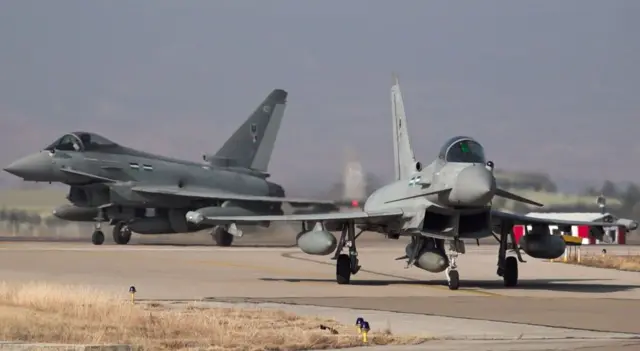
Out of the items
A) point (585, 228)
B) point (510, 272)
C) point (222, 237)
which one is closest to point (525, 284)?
point (510, 272)

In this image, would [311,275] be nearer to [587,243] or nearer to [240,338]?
[240,338]

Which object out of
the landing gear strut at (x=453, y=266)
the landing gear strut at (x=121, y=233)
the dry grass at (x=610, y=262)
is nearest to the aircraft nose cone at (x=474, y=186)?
the landing gear strut at (x=453, y=266)

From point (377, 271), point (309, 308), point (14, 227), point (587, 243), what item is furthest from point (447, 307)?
point (587, 243)

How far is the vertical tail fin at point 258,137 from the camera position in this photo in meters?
46.6

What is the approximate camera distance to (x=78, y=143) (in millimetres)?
40625

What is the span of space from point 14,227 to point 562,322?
4011 centimetres

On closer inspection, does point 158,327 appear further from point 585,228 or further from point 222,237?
point 585,228

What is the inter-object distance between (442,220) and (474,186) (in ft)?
5.59

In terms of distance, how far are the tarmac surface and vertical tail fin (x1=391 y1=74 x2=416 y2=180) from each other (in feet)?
7.97

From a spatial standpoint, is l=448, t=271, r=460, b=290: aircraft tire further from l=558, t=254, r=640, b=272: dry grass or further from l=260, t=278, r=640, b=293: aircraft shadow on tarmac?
l=558, t=254, r=640, b=272: dry grass

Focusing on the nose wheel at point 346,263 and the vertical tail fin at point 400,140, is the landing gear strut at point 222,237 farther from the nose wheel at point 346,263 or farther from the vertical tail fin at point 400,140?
the nose wheel at point 346,263

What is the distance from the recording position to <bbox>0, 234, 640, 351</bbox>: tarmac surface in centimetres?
1288

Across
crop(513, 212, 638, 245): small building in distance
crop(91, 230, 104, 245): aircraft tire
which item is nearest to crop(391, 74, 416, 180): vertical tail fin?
crop(513, 212, 638, 245): small building in distance

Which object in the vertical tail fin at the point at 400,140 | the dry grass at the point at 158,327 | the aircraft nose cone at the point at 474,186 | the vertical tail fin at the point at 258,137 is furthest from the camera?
the vertical tail fin at the point at 258,137
